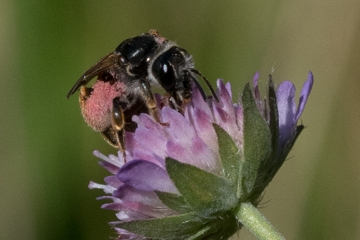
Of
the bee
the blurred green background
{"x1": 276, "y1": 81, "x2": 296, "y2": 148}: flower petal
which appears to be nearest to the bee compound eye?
the bee

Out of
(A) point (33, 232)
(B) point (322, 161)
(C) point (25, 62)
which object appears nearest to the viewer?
(B) point (322, 161)

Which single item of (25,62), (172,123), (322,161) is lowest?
(322,161)

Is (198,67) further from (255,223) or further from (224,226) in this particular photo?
(255,223)

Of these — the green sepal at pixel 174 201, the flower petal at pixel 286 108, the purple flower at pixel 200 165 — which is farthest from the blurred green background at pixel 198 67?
the green sepal at pixel 174 201

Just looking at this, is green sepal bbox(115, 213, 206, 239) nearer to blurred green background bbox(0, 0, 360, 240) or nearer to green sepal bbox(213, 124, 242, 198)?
green sepal bbox(213, 124, 242, 198)

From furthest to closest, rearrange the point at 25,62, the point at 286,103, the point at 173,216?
the point at 25,62
the point at 286,103
the point at 173,216

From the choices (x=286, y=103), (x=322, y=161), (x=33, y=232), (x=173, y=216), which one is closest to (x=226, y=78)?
(x=322, y=161)

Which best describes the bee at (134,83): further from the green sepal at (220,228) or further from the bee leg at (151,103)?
the green sepal at (220,228)

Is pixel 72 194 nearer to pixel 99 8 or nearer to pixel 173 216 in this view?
pixel 99 8
